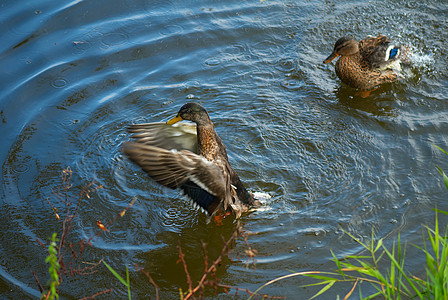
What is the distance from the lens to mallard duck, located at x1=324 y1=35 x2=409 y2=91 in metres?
5.89

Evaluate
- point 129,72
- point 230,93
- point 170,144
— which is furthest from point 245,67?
point 170,144

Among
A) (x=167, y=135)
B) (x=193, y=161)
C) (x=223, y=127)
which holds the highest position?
(x=193, y=161)

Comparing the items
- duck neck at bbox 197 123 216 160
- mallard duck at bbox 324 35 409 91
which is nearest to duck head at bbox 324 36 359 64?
mallard duck at bbox 324 35 409 91

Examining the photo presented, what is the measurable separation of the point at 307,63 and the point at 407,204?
267cm

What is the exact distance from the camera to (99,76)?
6277mm

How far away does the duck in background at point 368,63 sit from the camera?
5898 millimetres

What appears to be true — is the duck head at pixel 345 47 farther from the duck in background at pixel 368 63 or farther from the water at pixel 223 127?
the water at pixel 223 127

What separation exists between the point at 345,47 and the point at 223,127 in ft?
6.30

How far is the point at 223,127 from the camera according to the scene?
543cm

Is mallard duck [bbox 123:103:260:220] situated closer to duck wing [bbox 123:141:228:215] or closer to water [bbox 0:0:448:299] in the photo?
duck wing [bbox 123:141:228:215]

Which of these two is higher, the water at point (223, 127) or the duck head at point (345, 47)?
the duck head at point (345, 47)

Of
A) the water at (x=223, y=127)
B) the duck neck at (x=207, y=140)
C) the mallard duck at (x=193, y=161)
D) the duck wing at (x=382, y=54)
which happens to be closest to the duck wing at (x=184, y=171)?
the mallard duck at (x=193, y=161)

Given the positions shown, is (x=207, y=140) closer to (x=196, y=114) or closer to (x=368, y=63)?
(x=196, y=114)

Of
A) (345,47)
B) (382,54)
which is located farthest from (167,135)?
(382,54)
